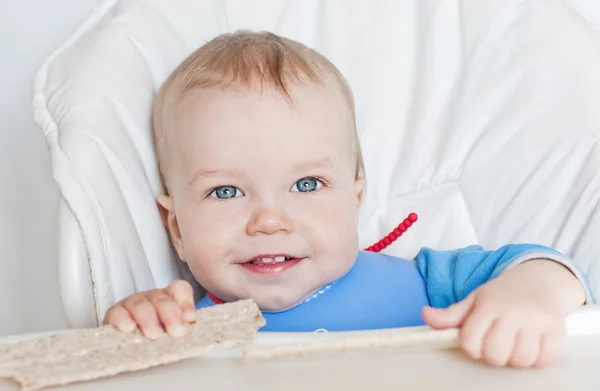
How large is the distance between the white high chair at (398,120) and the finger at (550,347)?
1.15 feet

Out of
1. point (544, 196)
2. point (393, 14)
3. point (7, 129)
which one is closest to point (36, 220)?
point (7, 129)

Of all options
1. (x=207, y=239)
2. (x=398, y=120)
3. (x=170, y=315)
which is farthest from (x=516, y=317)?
(x=398, y=120)

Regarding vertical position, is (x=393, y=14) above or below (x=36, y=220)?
above

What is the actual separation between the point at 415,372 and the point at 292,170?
41cm

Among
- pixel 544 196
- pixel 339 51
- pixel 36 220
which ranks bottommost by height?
pixel 36 220

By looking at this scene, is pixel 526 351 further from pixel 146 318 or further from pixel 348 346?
pixel 146 318

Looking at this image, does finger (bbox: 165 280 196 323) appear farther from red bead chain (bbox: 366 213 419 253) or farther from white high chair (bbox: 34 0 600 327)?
red bead chain (bbox: 366 213 419 253)

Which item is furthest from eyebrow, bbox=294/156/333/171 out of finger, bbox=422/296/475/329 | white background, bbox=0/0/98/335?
white background, bbox=0/0/98/335

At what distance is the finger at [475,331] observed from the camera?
664 millimetres

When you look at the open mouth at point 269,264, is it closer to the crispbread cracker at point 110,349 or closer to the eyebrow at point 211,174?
the eyebrow at point 211,174

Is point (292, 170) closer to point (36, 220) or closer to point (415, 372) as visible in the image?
point (415, 372)

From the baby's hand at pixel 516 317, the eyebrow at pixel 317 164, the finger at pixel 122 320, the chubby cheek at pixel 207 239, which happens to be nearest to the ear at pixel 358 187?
the eyebrow at pixel 317 164

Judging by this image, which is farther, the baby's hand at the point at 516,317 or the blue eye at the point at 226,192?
the blue eye at the point at 226,192

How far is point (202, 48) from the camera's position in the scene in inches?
44.9
